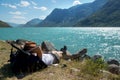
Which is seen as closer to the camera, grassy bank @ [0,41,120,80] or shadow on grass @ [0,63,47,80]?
grassy bank @ [0,41,120,80]

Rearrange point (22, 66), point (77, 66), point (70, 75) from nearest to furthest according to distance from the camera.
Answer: point (70, 75) < point (22, 66) < point (77, 66)

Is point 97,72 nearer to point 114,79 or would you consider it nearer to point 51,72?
point 114,79

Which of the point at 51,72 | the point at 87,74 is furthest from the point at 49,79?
the point at 87,74

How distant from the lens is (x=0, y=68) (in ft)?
45.1

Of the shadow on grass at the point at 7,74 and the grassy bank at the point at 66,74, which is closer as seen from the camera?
the grassy bank at the point at 66,74

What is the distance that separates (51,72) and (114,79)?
3.44 meters

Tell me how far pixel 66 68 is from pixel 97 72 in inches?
79.6

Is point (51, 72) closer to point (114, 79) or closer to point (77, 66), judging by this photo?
point (77, 66)

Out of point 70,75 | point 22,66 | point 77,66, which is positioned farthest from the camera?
point 77,66

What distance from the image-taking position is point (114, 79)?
11969 millimetres

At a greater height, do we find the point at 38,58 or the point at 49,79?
the point at 38,58

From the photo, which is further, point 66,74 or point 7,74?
point 7,74

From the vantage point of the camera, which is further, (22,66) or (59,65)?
(59,65)

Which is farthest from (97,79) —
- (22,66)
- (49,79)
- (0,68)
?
(0,68)
